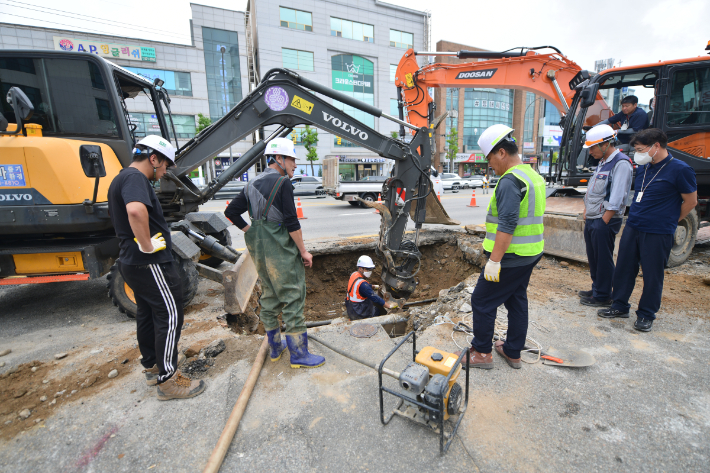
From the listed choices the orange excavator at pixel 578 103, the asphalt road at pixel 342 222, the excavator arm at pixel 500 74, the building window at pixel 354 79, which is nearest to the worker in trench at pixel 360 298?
the orange excavator at pixel 578 103

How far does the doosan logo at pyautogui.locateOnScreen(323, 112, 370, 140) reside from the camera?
4324 mm

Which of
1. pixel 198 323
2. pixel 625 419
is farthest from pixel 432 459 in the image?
pixel 198 323

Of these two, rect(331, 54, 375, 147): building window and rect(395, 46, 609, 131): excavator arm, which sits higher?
rect(331, 54, 375, 147): building window

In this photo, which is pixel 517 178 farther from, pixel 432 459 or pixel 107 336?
pixel 107 336

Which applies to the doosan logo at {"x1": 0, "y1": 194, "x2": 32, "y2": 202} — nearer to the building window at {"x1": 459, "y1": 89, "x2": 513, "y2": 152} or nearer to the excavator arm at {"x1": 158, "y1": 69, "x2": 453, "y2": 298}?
the excavator arm at {"x1": 158, "y1": 69, "x2": 453, "y2": 298}

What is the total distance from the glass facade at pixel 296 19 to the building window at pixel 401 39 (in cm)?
870

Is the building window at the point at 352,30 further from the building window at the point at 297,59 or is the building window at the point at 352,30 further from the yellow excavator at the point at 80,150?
the yellow excavator at the point at 80,150

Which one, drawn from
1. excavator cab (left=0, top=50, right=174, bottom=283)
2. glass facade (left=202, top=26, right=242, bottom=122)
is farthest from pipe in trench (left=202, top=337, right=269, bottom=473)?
glass facade (left=202, top=26, right=242, bottom=122)

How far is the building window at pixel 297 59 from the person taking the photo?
29734mm

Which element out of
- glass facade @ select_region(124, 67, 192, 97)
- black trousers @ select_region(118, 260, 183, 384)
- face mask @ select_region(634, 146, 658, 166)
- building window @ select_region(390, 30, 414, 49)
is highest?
building window @ select_region(390, 30, 414, 49)

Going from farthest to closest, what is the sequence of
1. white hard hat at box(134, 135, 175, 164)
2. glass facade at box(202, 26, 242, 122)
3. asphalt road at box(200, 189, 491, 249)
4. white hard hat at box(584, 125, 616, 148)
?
glass facade at box(202, 26, 242, 122), asphalt road at box(200, 189, 491, 249), white hard hat at box(584, 125, 616, 148), white hard hat at box(134, 135, 175, 164)

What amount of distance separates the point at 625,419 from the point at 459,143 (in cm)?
4239

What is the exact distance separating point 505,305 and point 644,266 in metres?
1.81

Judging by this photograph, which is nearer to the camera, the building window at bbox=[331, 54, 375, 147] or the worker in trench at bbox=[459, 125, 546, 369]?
the worker in trench at bbox=[459, 125, 546, 369]
